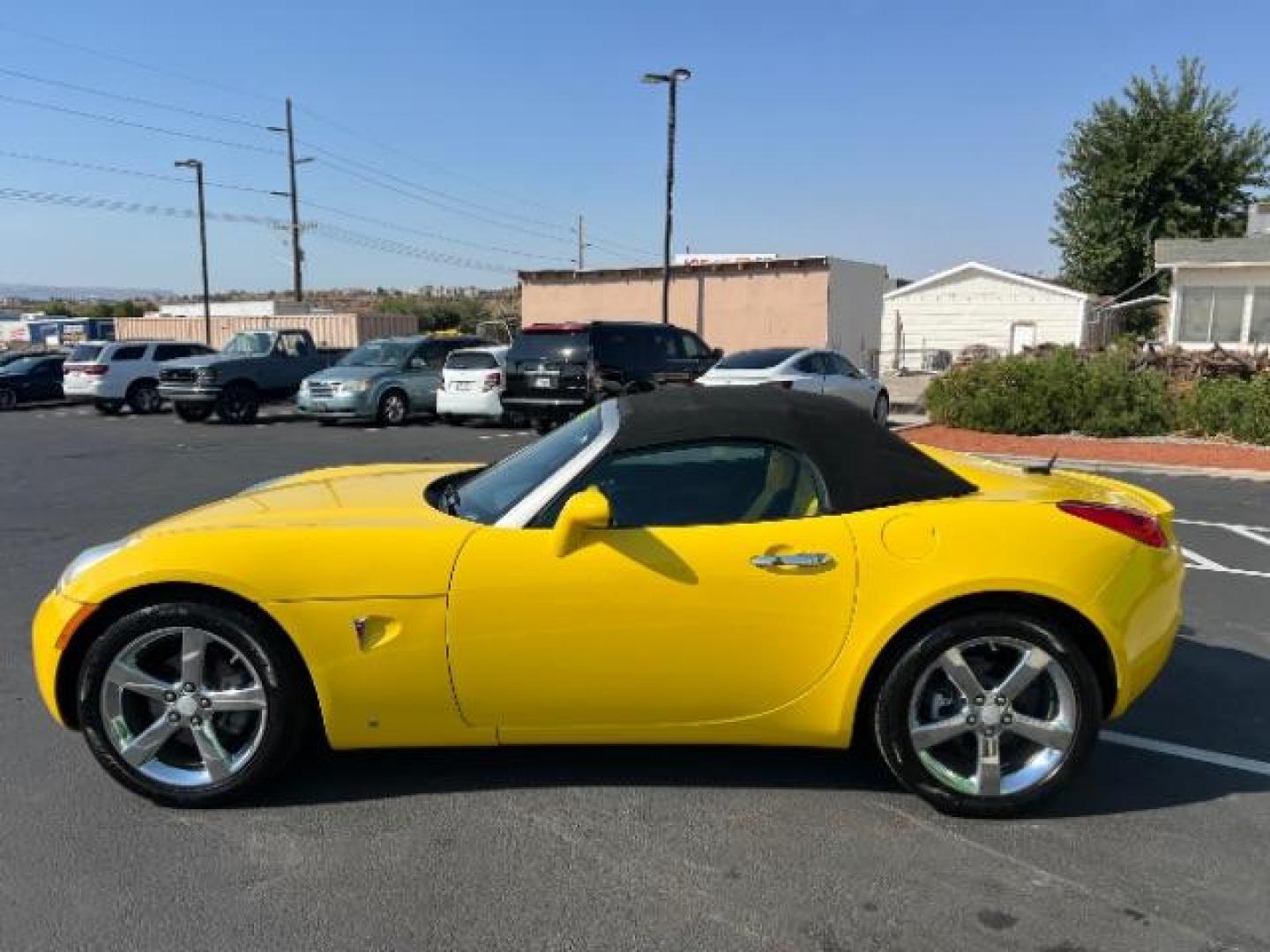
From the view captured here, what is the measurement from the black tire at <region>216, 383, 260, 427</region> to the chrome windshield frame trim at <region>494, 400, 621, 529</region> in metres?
17.3

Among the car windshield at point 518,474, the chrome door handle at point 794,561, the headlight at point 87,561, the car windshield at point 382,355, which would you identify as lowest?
the headlight at point 87,561

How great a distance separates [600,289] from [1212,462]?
22.5 m

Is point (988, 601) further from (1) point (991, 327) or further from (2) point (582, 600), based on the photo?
(1) point (991, 327)

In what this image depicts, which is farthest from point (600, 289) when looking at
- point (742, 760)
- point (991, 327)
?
point (742, 760)

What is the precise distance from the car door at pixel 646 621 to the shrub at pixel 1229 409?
1372 cm

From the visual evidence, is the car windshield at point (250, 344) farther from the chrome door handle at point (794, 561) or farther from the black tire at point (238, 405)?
the chrome door handle at point (794, 561)

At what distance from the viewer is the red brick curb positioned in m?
12.6

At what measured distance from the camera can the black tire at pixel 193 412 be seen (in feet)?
62.3

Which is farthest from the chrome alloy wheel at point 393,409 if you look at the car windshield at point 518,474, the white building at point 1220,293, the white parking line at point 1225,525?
the white building at point 1220,293

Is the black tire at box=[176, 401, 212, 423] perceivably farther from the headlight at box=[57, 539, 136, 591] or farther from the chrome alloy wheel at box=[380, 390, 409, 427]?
the headlight at box=[57, 539, 136, 591]

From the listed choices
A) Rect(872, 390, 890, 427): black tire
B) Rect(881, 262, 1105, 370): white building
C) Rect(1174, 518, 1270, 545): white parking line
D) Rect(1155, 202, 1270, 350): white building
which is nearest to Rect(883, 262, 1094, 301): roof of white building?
Rect(881, 262, 1105, 370): white building

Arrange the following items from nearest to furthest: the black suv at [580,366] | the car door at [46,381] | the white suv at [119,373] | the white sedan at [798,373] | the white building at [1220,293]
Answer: the white sedan at [798,373], the black suv at [580,366], the white suv at [119,373], the white building at [1220,293], the car door at [46,381]

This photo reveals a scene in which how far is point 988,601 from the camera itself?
10.3 ft

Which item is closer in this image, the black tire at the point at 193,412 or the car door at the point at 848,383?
the car door at the point at 848,383
